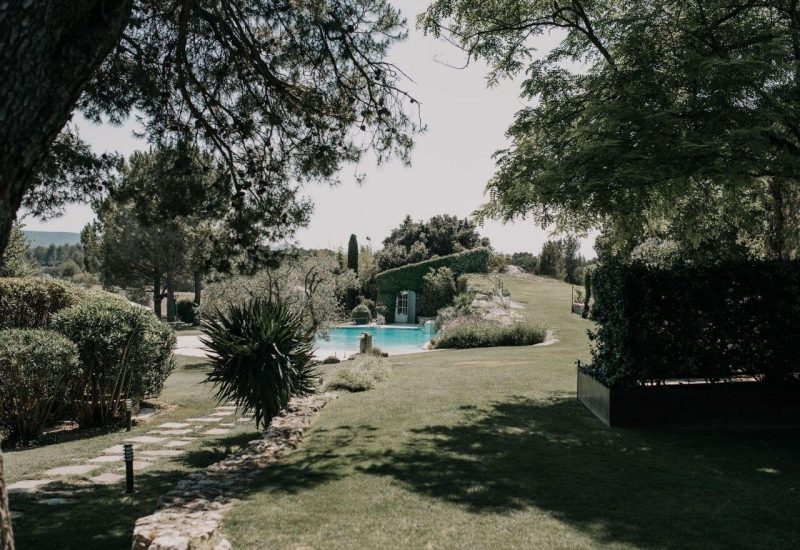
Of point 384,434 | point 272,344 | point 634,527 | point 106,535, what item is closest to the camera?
point 634,527

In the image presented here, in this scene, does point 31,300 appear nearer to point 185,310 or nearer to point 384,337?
point 384,337

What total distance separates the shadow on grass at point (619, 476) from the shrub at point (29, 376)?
234 inches

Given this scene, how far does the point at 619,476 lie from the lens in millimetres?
5520

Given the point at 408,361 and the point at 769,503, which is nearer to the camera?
the point at 769,503

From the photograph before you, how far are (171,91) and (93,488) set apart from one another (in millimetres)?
4878

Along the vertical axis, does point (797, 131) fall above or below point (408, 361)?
above

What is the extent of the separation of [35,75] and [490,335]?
18.0 m

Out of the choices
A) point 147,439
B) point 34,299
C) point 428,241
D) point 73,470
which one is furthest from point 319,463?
point 428,241

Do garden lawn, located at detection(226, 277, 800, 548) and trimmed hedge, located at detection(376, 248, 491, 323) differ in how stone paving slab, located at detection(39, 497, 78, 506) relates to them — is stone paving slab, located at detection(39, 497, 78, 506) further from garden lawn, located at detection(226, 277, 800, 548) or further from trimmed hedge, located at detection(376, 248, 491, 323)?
trimmed hedge, located at detection(376, 248, 491, 323)

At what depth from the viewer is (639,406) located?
748 cm

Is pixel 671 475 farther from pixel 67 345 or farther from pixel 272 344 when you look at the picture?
pixel 67 345

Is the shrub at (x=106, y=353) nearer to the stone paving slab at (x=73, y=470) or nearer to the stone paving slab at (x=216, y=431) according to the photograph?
the stone paving slab at (x=216, y=431)

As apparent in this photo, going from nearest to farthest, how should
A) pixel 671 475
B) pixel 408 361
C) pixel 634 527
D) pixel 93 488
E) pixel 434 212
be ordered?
pixel 634 527 → pixel 671 475 → pixel 93 488 → pixel 408 361 → pixel 434 212

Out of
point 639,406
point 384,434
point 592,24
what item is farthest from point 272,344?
point 592,24
